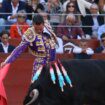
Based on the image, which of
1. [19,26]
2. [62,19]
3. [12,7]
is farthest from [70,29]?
[12,7]

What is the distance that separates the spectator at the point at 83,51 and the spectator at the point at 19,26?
3.19 feet

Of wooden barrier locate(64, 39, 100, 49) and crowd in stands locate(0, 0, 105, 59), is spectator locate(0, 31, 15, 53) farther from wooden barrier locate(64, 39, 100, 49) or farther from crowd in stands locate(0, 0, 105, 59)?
wooden barrier locate(64, 39, 100, 49)

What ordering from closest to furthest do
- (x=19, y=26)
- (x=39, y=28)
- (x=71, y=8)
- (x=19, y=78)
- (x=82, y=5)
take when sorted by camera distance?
(x=39, y=28) < (x=19, y=78) < (x=19, y=26) < (x=71, y=8) < (x=82, y=5)

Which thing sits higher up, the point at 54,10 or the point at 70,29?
the point at 54,10

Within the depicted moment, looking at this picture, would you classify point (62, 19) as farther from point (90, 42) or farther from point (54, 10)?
point (90, 42)

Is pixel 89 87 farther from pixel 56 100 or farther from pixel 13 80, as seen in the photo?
pixel 13 80

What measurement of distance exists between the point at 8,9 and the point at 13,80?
1467 millimetres

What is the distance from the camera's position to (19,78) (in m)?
10.2

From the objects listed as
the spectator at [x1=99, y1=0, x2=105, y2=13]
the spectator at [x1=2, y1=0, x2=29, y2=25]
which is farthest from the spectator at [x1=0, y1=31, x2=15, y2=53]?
the spectator at [x1=99, y1=0, x2=105, y2=13]

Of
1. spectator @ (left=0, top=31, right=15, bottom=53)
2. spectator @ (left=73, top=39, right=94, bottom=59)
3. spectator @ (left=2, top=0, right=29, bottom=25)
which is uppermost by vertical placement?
spectator @ (left=2, top=0, right=29, bottom=25)

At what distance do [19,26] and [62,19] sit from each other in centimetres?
91

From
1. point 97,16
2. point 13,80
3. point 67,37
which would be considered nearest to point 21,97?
point 13,80

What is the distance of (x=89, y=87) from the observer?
24.2 feet

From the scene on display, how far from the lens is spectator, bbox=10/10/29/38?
10344mm
